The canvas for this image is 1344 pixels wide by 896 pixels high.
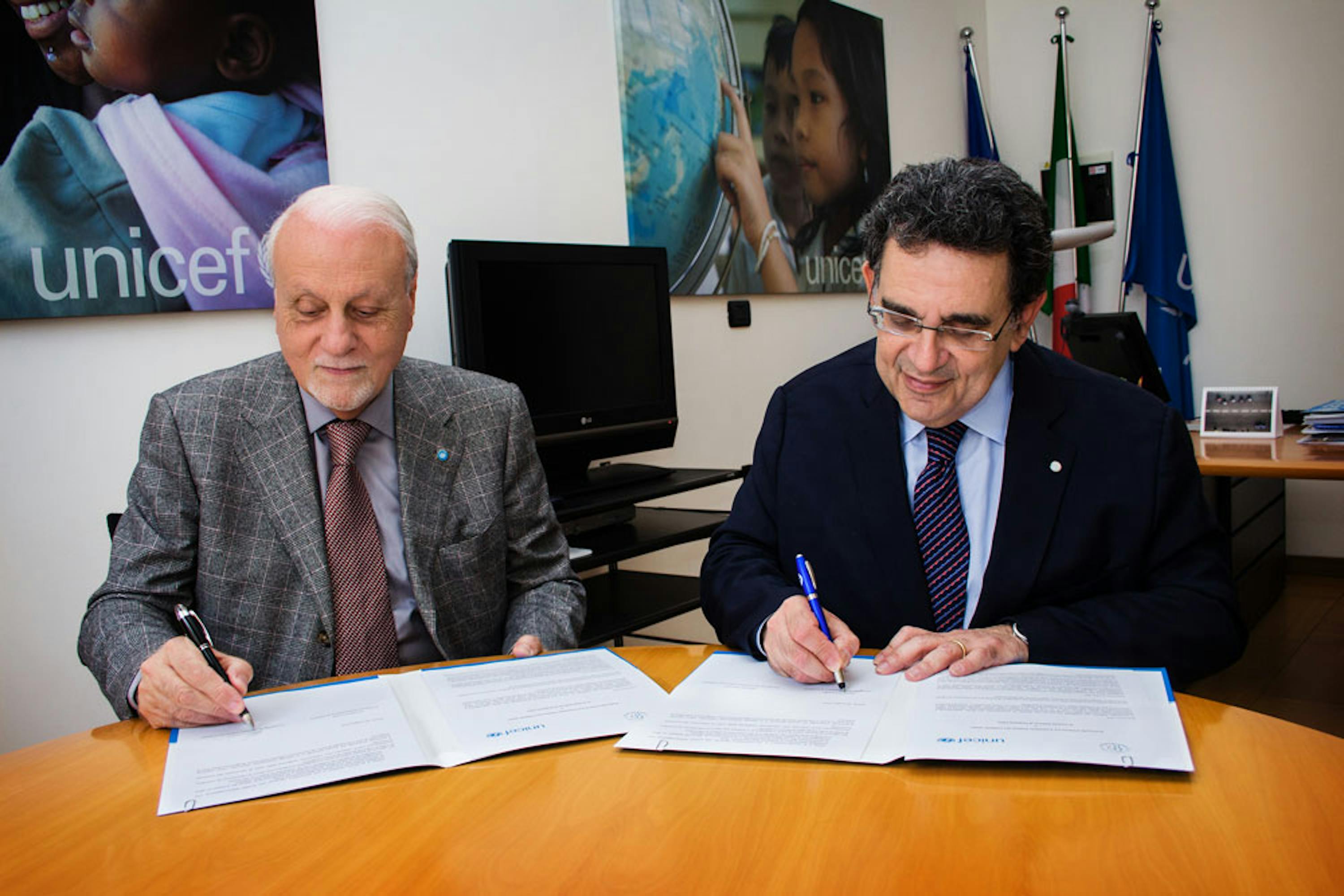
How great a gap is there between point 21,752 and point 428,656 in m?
0.59

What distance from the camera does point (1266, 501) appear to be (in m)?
4.16

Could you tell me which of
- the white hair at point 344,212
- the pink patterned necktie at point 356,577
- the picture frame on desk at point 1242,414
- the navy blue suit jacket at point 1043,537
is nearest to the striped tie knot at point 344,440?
the pink patterned necktie at point 356,577

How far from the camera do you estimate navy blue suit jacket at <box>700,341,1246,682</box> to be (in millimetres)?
1314

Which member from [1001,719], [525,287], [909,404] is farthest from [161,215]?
[1001,719]

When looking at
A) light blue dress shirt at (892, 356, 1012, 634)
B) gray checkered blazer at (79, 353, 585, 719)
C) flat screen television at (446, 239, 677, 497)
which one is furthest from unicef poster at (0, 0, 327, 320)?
light blue dress shirt at (892, 356, 1012, 634)

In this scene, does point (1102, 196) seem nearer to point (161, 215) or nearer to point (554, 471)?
point (554, 471)

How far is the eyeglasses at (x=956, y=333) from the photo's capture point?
1.41 metres

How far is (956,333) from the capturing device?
141 centimetres

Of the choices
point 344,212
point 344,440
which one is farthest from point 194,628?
point 344,212

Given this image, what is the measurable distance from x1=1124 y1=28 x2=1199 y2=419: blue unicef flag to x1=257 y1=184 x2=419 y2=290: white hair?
14.4ft

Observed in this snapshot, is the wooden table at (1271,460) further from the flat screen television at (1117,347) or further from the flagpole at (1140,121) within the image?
the flagpole at (1140,121)

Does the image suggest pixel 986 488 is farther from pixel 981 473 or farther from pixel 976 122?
pixel 976 122

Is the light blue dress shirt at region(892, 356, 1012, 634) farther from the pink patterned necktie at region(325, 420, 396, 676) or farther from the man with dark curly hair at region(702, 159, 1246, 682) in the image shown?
the pink patterned necktie at region(325, 420, 396, 676)

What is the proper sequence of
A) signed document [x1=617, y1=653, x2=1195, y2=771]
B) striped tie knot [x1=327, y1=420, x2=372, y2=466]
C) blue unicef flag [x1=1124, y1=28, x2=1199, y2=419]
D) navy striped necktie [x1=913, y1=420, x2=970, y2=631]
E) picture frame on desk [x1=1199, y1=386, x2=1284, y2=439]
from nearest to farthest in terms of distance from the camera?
signed document [x1=617, y1=653, x2=1195, y2=771]
navy striped necktie [x1=913, y1=420, x2=970, y2=631]
striped tie knot [x1=327, y1=420, x2=372, y2=466]
picture frame on desk [x1=1199, y1=386, x2=1284, y2=439]
blue unicef flag [x1=1124, y1=28, x2=1199, y2=419]
